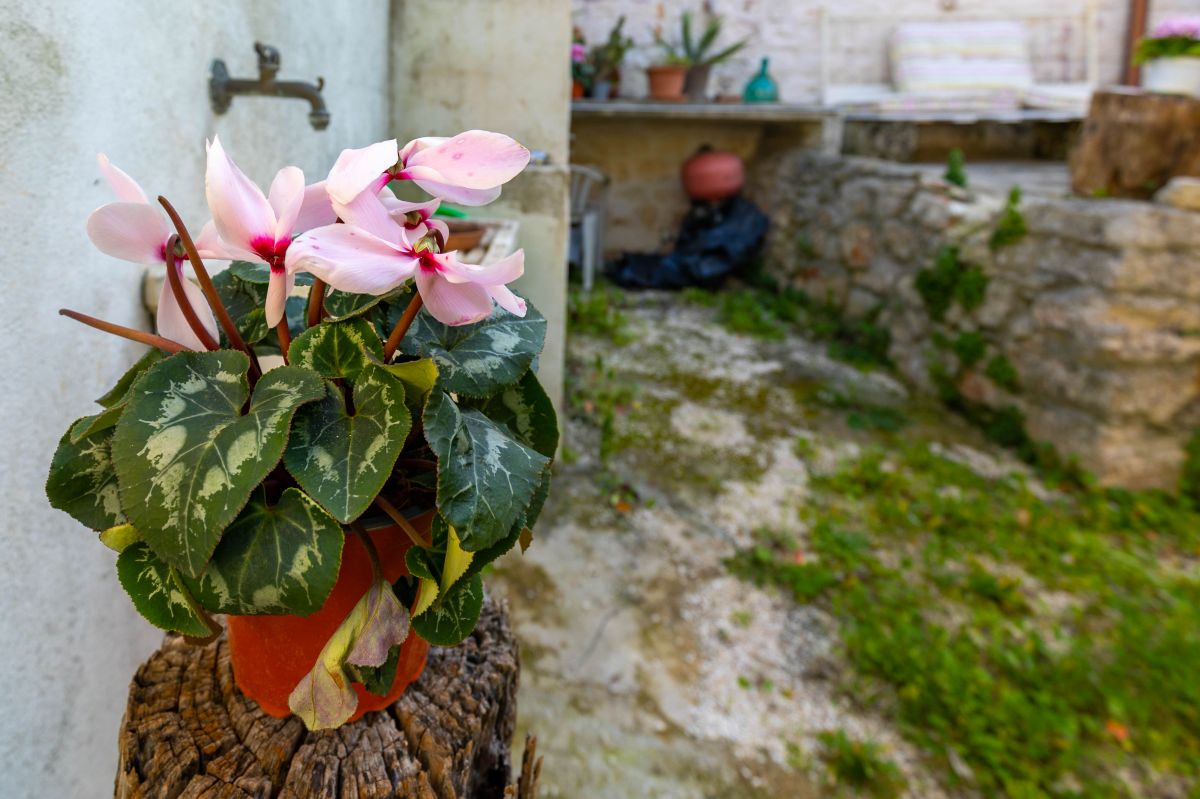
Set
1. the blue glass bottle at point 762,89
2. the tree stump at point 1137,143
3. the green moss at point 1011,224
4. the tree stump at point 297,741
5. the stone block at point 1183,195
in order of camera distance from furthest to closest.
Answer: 1. the blue glass bottle at point 762,89
2. the green moss at point 1011,224
3. the tree stump at point 1137,143
4. the stone block at point 1183,195
5. the tree stump at point 297,741

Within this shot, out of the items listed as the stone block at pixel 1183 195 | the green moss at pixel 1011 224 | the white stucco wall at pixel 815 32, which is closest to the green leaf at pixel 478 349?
the stone block at pixel 1183 195

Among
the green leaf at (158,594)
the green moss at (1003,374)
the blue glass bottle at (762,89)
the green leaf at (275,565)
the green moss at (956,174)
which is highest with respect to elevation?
the blue glass bottle at (762,89)

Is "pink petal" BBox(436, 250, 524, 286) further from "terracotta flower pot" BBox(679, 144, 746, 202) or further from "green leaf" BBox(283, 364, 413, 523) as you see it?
"terracotta flower pot" BBox(679, 144, 746, 202)

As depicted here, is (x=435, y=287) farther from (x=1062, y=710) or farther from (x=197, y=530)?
(x=1062, y=710)

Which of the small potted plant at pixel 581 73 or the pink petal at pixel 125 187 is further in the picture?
the small potted plant at pixel 581 73

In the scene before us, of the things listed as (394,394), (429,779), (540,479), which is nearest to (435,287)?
(394,394)

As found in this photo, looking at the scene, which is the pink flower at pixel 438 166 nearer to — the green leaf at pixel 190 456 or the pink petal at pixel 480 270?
the pink petal at pixel 480 270

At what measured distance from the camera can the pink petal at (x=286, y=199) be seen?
570mm

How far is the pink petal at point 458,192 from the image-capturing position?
1.95ft

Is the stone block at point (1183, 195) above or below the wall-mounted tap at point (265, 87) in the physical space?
below

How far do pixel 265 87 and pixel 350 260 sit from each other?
3.56 feet

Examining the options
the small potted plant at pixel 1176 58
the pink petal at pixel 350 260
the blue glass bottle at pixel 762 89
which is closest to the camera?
the pink petal at pixel 350 260

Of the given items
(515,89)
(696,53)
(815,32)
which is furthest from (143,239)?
(815,32)

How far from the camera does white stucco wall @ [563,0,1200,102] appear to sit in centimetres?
550
